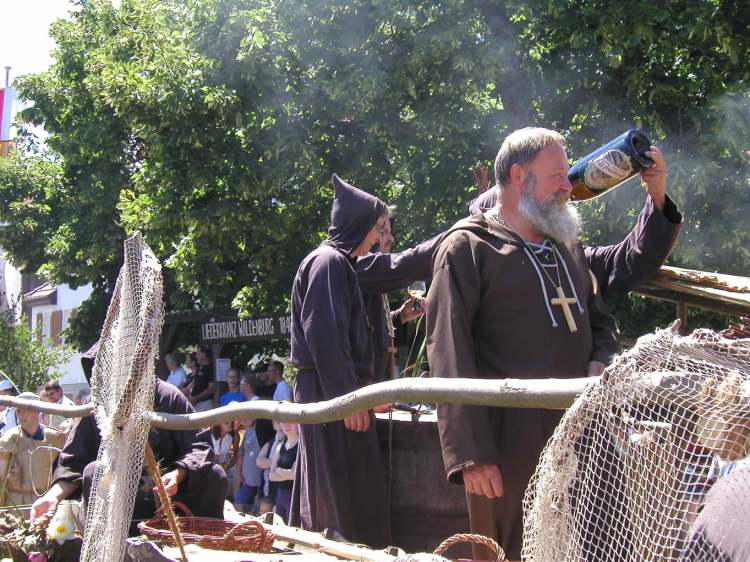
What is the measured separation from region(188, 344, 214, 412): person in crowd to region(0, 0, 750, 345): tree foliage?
48.7 inches

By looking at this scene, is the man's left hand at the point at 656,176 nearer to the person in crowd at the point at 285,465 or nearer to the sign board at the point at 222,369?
the person in crowd at the point at 285,465

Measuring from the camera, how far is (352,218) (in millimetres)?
4906

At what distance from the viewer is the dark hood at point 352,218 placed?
16.0ft

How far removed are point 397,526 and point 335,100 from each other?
21.4 ft

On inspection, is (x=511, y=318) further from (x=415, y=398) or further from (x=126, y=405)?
(x=126, y=405)

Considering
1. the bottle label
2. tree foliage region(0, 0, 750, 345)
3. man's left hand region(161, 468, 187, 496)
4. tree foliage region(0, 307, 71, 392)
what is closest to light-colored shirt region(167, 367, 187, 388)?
tree foliage region(0, 0, 750, 345)

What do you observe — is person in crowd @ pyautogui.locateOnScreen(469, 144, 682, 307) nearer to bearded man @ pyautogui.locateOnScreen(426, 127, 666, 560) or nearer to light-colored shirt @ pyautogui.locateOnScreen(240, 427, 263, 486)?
bearded man @ pyautogui.locateOnScreen(426, 127, 666, 560)

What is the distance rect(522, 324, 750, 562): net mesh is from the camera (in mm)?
1743

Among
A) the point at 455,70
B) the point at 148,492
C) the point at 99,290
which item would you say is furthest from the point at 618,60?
the point at 99,290

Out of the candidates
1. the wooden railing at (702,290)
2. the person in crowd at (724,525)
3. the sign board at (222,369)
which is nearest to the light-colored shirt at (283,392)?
the sign board at (222,369)

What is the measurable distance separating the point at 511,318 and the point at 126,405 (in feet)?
4.48

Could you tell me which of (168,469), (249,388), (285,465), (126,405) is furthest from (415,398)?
(249,388)

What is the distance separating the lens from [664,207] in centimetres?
368

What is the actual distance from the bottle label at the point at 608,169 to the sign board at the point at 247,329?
31.6ft
